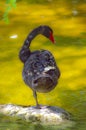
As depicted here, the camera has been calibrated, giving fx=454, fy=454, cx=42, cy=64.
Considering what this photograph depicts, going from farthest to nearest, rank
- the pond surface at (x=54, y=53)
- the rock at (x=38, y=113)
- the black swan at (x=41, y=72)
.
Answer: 1. the pond surface at (x=54, y=53)
2. the rock at (x=38, y=113)
3. the black swan at (x=41, y=72)

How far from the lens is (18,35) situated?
802 cm

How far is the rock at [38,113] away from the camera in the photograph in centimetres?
488

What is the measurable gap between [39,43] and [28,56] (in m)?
2.54

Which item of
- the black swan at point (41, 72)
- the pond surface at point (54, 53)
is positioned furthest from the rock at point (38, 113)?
the black swan at point (41, 72)

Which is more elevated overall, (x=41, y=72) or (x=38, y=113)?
(x=41, y=72)

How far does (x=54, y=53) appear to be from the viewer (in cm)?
720

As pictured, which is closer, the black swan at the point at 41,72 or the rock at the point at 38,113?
the black swan at the point at 41,72

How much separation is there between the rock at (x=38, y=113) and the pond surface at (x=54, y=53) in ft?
0.47

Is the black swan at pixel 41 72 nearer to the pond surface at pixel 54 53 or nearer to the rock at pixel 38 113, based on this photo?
the rock at pixel 38 113

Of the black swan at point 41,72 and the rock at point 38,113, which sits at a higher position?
the black swan at point 41,72

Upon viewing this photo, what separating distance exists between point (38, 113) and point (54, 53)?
2.33 m

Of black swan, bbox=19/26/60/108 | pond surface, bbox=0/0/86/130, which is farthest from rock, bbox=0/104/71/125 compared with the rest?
black swan, bbox=19/26/60/108

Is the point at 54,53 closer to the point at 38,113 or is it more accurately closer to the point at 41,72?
the point at 38,113

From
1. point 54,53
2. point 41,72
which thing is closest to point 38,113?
point 41,72
